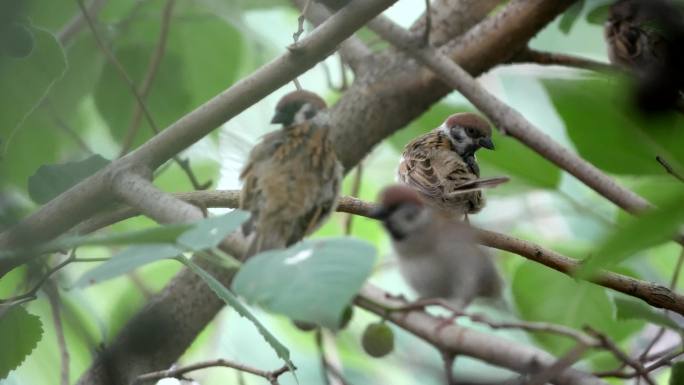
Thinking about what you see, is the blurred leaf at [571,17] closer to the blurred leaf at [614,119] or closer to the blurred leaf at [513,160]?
the blurred leaf at [513,160]

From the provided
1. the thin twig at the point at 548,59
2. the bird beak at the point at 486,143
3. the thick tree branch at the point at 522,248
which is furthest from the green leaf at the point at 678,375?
the thin twig at the point at 548,59

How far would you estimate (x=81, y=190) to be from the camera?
44.3 inches

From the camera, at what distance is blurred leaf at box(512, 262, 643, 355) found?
75.4 inches

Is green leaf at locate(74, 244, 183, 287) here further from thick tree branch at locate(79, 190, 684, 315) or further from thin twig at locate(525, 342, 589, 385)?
thick tree branch at locate(79, 190, 684, 315)

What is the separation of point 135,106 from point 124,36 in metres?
0.31

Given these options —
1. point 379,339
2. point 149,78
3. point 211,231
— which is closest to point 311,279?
point 211,231

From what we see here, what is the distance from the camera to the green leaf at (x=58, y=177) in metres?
1.19

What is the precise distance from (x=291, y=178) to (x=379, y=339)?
0.68 m

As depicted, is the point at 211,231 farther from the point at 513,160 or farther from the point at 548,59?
the point at 548,59

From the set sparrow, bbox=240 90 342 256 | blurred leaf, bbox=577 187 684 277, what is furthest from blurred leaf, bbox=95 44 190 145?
blurred leaf, bbox=577 187 684 277

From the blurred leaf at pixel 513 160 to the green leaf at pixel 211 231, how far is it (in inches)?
43.4

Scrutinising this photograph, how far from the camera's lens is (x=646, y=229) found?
48 cm

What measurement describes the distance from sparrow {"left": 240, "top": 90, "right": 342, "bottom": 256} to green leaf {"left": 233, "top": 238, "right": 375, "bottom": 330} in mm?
166

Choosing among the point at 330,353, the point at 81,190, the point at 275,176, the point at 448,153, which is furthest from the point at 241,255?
the point at 330,353
